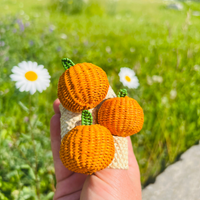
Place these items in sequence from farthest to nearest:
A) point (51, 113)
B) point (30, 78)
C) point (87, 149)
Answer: point (51, 113) → point (30, 78) → point (87, 149)

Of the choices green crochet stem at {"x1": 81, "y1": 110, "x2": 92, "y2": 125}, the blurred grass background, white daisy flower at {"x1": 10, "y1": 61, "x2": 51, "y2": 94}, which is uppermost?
white daisy flower at {"x1": 10, "y1": 61, "x2": 51, "y2": 94}

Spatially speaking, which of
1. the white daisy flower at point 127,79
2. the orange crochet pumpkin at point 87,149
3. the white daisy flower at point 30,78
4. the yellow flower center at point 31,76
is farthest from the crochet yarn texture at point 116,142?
the white daisy flower at point 127,79

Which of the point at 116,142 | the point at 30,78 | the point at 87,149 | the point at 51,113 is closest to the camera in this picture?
the point at 87,149

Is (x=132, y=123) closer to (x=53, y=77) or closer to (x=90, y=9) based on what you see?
(x=53, y=77)

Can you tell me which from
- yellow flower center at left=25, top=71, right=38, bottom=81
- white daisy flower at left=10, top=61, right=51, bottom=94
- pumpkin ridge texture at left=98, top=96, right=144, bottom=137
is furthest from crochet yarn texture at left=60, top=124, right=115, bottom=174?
yellow flower center at left=25, top=71, right=38, bottom=81

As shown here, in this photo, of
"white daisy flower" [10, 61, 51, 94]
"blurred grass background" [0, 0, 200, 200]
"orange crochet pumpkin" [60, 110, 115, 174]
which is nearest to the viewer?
"orange crochet pumpkin" [60, 110, 115, 174]

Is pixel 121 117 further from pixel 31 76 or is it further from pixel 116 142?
pixel 31 76

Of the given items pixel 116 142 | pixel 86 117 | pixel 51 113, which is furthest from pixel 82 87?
pixel 51 113

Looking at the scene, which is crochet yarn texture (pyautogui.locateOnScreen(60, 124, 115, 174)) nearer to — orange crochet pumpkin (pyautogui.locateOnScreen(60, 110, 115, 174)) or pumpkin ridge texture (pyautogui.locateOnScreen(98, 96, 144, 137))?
orange crochet pumpkin (pyautogui.locateOnScreen(60, 110, 115, 174))

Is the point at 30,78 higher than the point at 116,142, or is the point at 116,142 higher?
the point at 30,78
